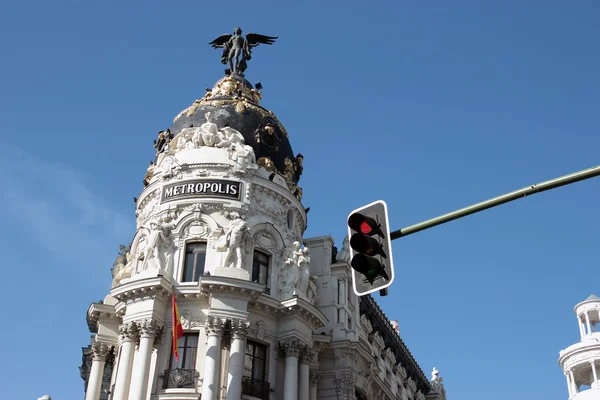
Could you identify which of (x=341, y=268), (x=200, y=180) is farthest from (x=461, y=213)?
(x=341, y=268)

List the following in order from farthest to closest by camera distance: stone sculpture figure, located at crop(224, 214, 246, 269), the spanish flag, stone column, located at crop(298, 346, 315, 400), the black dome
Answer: the black dome < stone sculpture figure, located at crop(224, 214, 246, 269) < stone column, located at crop(298, 346, 315, 400) < the spanish flag

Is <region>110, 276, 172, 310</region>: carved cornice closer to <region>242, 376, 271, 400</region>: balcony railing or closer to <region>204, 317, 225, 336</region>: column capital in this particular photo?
<region>204, 317, 225, 336</region>: column capital

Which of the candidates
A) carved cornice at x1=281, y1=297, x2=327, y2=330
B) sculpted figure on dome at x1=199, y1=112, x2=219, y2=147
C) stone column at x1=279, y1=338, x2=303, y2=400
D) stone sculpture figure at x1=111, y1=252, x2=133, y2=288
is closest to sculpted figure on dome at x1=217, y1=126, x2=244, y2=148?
sculpted figure on dome at x1=199, y1=112, x2=219, y2=147

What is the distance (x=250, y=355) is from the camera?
3612cm

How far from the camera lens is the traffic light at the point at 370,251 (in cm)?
1160

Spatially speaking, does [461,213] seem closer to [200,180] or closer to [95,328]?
[200,180]

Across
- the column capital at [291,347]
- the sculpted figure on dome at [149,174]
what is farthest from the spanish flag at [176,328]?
the sculpted figure on dome at [149,174]

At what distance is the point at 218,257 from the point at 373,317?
15.9 metres

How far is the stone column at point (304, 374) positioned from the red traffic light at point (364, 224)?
26.3 m

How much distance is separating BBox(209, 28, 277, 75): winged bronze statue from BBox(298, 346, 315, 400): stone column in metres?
19.9

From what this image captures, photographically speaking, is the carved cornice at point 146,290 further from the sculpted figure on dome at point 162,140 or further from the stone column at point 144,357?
the sculpted figure on dome at point 162,140

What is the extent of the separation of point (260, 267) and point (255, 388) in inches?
263

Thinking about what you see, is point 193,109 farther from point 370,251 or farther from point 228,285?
point 370,251

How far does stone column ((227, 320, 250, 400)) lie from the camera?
109ft
